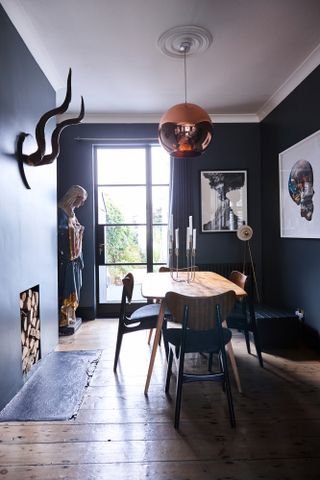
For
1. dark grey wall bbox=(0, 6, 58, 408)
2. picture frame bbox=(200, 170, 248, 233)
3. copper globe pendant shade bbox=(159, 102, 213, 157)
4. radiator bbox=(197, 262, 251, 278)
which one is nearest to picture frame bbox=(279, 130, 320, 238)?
picture frame bbox=(200, 170, 248, 233)

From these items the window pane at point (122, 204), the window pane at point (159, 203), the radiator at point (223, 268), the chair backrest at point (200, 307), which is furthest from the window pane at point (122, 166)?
the chair backrest at point (200, 307)

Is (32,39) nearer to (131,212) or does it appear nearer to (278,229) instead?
(131,212)

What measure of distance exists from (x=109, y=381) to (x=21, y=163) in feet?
6.06

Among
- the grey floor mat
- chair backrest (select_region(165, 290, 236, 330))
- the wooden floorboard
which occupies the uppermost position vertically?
chair backrest (select_region(165, 290, 236, 330))

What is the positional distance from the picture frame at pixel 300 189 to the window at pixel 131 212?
1.61 meters

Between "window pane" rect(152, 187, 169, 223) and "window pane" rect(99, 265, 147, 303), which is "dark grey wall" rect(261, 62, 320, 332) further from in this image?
"window pane" rect(99, 265, 147, 303)

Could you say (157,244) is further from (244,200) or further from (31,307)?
(31,307)

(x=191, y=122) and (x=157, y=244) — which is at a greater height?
(x=191, y=122)

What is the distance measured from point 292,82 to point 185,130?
1.91m

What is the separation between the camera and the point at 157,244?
15.3 ft

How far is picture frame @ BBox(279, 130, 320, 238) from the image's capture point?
10.1 ft

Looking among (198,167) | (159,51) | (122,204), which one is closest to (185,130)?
(159,51)

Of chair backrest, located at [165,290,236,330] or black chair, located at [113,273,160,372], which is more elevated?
chair backrest, located at [165,290,236,330]

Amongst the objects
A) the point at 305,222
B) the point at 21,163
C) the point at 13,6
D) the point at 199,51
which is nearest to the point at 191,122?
the point at 199,51
